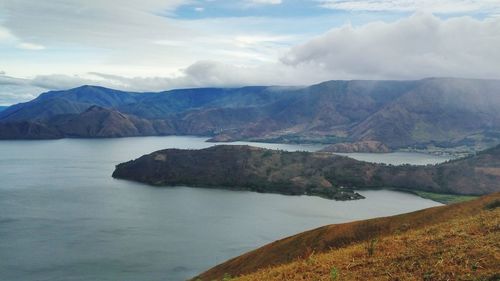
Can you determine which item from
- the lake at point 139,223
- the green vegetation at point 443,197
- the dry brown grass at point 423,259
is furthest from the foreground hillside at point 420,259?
the green vegetation at point 443,197

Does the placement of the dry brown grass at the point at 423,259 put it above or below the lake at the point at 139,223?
above

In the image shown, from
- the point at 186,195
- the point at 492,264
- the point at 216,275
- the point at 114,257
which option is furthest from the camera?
the point at 186,195

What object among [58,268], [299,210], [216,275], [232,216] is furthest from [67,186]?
[216,275]

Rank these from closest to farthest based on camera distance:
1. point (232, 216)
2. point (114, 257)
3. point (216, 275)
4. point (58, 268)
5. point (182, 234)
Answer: point (216, 275) → point (58, 268) → point (114, 257) → point (182, 234) → point (232, 216)

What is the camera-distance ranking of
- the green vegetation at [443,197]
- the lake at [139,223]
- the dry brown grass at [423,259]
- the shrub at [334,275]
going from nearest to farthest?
the dry brown grass at [423,259], the shrub at [334,275], the lake at [139,223], the green vegetation at [443,197]

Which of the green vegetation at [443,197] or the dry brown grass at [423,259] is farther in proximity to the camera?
the green vegetation at [443,197]

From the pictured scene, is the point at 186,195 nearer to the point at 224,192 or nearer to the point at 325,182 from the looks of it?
the point at 224,192

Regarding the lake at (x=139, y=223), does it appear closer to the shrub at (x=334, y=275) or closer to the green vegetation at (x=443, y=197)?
the green vegetation at (x=443, y=197)

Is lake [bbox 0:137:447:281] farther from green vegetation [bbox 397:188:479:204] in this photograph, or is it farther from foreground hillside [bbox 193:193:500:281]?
foreground hillside [bbox 193:193:500:281]
